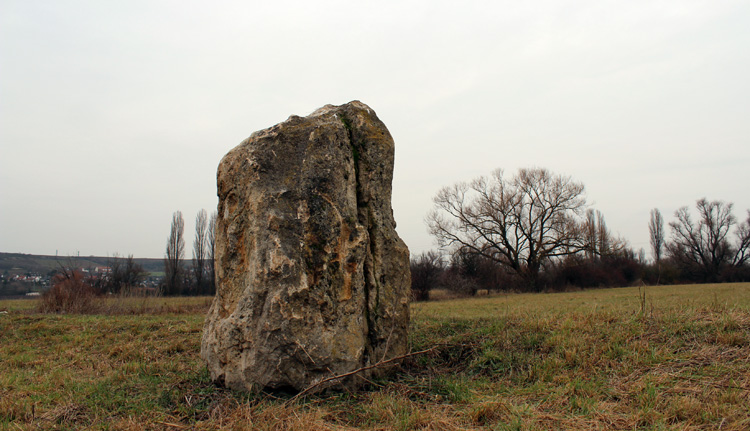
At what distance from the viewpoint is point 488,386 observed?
175 inches

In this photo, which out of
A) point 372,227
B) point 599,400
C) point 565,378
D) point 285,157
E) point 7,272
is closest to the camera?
point 599,400

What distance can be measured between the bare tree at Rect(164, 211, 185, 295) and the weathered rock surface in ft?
115

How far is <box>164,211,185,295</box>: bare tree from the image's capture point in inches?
1440

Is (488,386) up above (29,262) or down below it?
below

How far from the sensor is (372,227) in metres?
5.30

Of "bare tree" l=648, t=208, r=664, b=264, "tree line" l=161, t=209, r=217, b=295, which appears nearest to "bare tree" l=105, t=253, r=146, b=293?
"tree line" l=161, t=209, r=217, b=295

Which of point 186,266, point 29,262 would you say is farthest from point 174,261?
point 29,262

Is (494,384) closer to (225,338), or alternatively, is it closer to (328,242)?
(328,242)

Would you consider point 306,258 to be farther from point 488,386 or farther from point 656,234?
point 656,234

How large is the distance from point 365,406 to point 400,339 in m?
1.35

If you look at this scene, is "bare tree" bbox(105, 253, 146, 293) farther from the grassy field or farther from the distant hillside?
the grassy field

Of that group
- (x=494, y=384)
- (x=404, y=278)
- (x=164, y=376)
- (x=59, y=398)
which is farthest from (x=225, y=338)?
(x=494, y=384)

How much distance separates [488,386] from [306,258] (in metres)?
2.26

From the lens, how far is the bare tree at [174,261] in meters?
36.6
